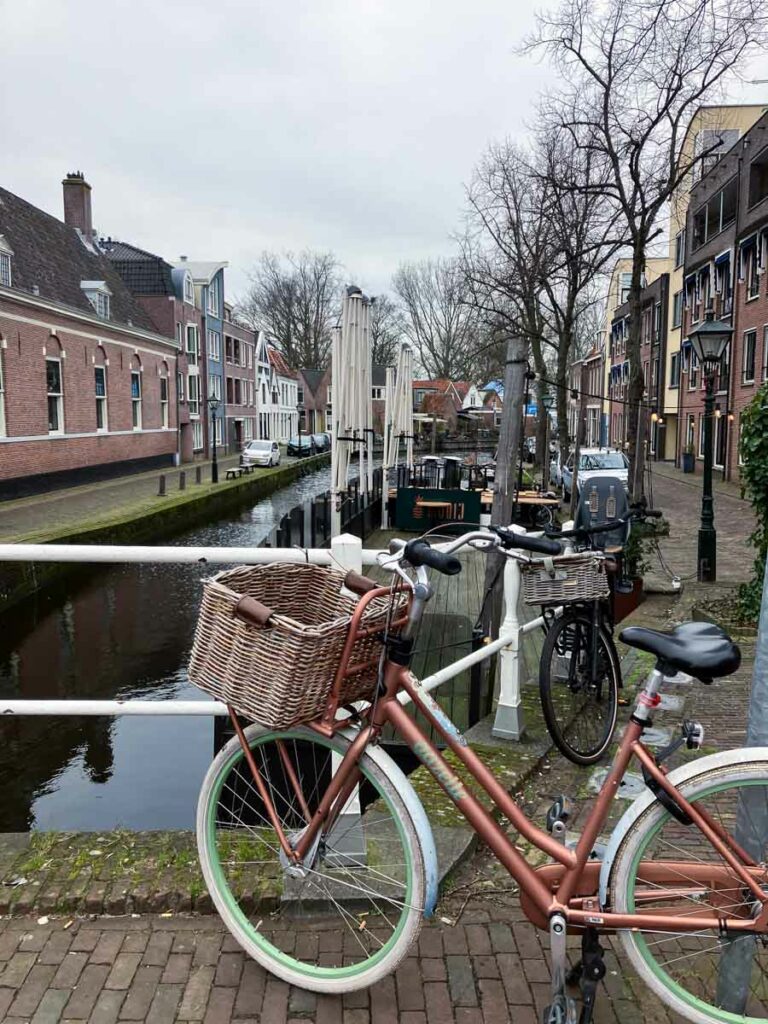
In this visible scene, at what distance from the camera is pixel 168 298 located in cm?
3594

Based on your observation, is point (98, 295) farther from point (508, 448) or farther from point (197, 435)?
point (508, 448)

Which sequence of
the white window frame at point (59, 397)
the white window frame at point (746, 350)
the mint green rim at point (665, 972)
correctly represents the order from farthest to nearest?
the white window frame at point (746, 350) < the white window frame at point (59, 397) < the mint green rim at point (665, 972)

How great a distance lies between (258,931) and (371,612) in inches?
40.4

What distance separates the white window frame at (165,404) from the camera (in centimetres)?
3362

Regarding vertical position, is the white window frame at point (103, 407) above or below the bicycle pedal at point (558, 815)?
above

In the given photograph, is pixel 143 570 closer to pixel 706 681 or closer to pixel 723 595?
pixel 723 595

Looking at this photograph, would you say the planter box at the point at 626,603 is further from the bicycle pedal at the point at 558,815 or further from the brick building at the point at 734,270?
the brick building at the point at 734,270

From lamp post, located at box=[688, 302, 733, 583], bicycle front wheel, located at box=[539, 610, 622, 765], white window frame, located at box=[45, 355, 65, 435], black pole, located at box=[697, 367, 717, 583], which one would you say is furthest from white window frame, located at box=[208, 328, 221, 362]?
bicycle front wheel, located at box=[539, 610, 622, 765]

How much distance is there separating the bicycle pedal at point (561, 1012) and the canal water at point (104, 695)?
2.71 metres

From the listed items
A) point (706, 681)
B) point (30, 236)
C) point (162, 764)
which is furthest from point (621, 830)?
point (30, 236)

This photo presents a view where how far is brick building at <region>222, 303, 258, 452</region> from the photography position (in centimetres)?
4634

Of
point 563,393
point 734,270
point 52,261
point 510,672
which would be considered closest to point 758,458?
point 510,672

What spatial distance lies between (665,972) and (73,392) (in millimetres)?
24867

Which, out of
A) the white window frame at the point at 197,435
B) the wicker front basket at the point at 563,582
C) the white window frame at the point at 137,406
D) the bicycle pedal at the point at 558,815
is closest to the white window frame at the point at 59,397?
the white window frame at the point at 137,406
